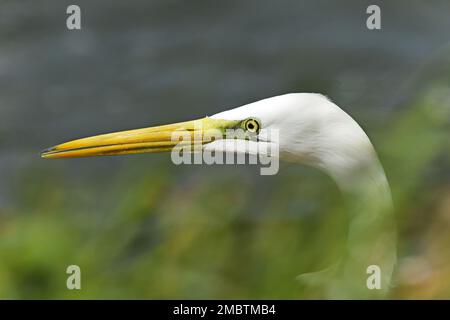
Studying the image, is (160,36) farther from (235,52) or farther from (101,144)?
(101,144)

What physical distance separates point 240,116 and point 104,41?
14.1ft

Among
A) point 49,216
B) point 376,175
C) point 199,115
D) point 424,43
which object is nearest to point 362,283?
point 49,216

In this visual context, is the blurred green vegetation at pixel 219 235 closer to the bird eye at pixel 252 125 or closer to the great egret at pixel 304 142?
the great egret at pixel 304 142

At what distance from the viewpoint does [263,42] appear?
688cm

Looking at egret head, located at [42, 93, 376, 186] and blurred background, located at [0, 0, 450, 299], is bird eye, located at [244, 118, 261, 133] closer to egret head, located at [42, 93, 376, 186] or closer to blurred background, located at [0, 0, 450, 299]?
egret head, located at [42, 93, 376, 186]

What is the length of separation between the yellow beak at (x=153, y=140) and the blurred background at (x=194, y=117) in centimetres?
13

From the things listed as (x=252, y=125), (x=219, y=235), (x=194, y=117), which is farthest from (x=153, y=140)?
(x=194, y=117)

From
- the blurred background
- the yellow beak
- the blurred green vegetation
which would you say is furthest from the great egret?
the blurred green vegetation

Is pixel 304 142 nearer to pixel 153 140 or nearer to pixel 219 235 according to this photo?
pixel 153 140

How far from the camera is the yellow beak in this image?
2.99 meters

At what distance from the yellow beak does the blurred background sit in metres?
0.13

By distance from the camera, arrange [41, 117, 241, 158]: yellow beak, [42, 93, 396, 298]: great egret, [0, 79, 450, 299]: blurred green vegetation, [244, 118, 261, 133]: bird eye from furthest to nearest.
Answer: [41, 117, 241, 158]: yellow beak, [244, 118, 261, 133]: bird eye, [42, 93, 396, 298]: great egret, [0, 79, 450, 299]: blurred green vegetation

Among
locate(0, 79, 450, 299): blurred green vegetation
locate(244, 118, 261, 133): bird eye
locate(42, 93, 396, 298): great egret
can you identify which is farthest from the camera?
locate(244, 118, 261, 133): bird eye

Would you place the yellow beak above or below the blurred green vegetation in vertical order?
above
